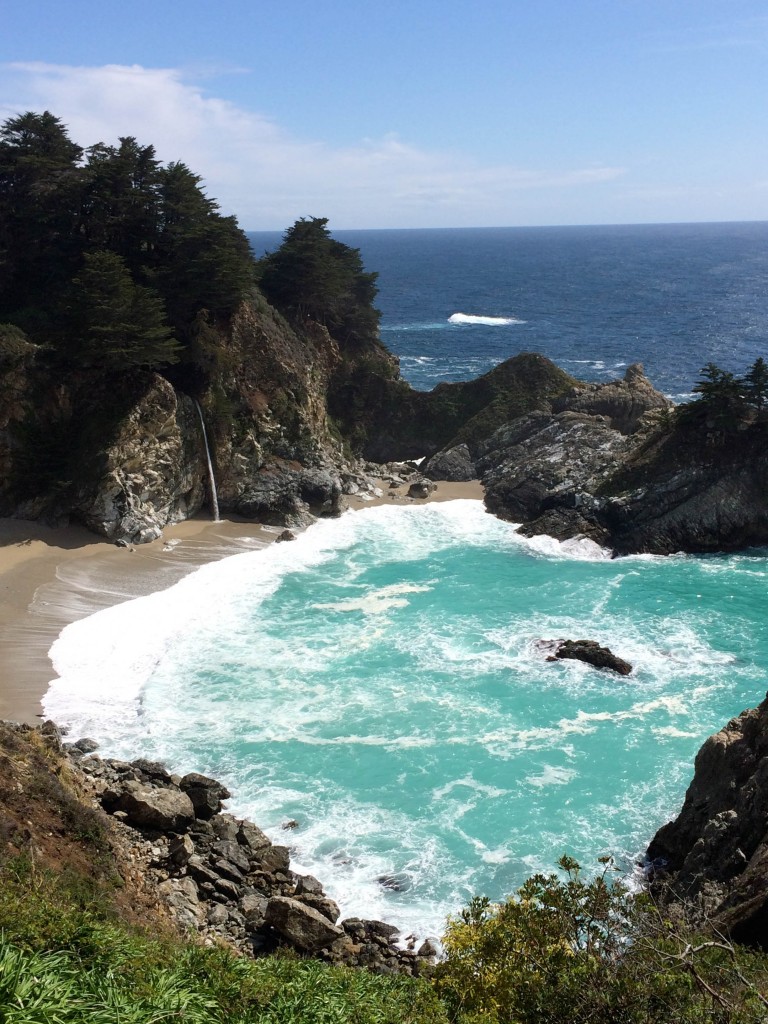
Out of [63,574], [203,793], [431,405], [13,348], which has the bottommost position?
[203,793]

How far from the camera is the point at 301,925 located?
55.9ft

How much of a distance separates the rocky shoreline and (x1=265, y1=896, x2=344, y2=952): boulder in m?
0.02

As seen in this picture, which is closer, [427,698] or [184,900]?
[184,900]

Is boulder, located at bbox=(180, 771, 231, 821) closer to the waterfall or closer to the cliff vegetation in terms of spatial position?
the cliff vegetation

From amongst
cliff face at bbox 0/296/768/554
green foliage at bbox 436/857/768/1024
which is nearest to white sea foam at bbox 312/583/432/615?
cliff face at bbox 0/296/768/554

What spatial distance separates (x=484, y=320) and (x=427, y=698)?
9327 cm

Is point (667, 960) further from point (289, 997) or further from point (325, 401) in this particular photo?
point (325, 401)

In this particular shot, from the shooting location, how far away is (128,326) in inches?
1528

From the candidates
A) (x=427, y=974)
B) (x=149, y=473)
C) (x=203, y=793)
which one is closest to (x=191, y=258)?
(x=149, y=473)

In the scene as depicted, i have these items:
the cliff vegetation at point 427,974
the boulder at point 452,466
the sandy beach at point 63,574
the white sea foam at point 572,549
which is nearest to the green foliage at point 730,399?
the white sea foam at point 572,549

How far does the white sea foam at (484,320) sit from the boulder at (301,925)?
99036mm

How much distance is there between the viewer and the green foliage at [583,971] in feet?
30.7

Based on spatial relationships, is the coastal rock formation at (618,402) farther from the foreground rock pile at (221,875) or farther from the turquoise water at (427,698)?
the foreground rock pile at (221,875)

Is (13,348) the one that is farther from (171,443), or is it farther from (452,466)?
(452,466)
